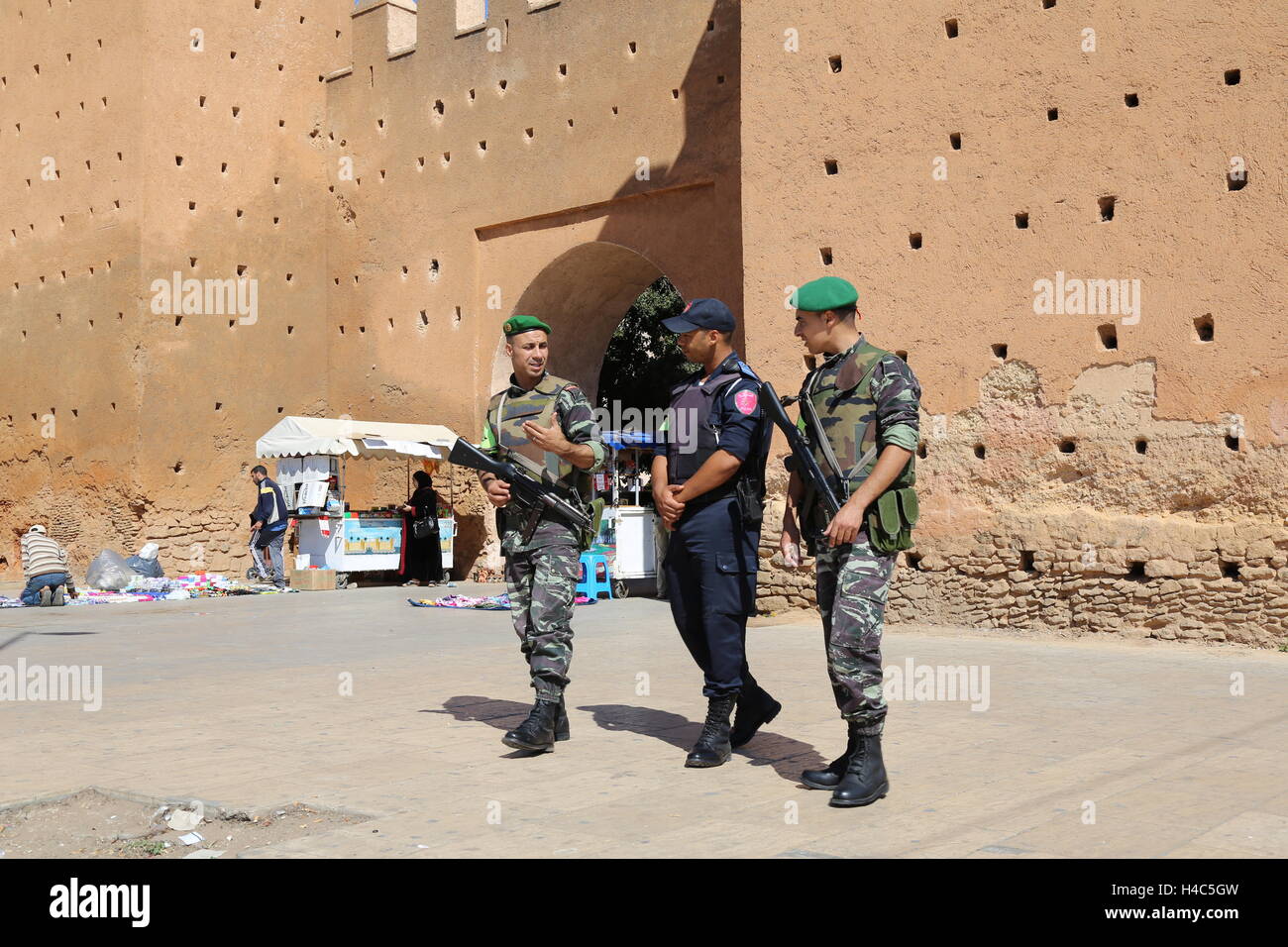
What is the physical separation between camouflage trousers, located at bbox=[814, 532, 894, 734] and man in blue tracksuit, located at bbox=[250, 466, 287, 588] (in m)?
13.2

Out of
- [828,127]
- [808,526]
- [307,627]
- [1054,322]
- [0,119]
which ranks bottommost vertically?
[307,627]

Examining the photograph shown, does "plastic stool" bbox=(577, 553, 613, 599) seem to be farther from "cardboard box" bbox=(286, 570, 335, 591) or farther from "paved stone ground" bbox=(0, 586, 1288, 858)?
"paved stone ground" bbox=(0, 586, 1288, 858)

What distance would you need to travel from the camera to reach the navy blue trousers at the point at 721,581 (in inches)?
196

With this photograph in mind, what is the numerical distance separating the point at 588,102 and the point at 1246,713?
1259cm

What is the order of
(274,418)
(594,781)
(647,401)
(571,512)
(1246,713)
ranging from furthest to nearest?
1. (647,401)
2. (274,418)
3. (1246,713)
4. (571,512)
5. (594,781)

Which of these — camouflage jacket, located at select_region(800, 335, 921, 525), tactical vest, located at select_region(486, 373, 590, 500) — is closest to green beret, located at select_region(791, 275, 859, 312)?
camouflage jacket, located at select_region(800, 335, 921, 525)

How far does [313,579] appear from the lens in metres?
16.3

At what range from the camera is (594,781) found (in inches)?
181

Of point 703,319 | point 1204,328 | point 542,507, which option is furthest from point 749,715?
point 1204,328

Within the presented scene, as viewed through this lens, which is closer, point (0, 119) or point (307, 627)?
point (307, 627)

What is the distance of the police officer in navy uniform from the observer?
4934 mm

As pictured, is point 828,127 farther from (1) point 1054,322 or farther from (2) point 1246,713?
(2) point 1246,713

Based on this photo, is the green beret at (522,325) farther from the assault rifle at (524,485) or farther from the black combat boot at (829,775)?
the black combat boot at (829,775)
